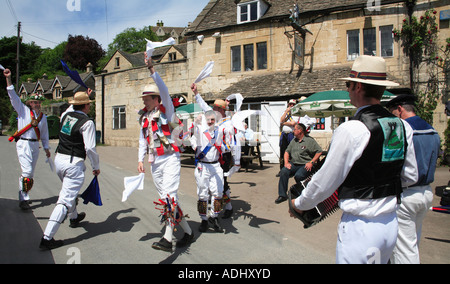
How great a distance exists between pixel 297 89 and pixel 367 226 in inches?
469

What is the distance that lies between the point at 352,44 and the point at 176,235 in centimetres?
1242

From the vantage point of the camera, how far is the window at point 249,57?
15.8 meters

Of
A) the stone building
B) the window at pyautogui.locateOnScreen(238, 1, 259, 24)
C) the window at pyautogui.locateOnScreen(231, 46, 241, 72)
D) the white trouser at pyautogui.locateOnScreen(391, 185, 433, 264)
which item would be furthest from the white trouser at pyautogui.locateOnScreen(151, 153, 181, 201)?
the window at pyautogui.locateOnScreen(238, 1, 259, 24)

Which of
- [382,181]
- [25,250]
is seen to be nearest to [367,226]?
[382,181]

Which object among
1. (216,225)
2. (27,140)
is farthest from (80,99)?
(216,225)

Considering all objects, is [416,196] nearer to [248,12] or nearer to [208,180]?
[208,180]

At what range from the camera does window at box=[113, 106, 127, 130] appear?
2135cm

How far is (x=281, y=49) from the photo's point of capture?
14797 millimetres

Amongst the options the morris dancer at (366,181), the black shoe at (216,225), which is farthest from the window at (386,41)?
the morris dancer at (366,181)

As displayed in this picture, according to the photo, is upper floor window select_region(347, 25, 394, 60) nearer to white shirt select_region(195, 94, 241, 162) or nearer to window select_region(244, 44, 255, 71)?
window select_region(244, 44, 255, 71)

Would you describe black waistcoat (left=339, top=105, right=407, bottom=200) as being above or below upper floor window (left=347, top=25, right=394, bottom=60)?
below

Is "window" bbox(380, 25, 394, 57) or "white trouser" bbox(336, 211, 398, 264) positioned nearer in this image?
"white trouser" bbox(336, 211, 398, 264)

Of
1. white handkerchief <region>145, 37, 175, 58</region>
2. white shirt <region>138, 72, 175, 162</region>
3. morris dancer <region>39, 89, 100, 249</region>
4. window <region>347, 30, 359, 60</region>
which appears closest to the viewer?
white handkerchief <region>145, 37, 175, 58</region>
